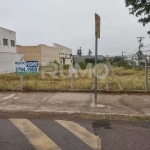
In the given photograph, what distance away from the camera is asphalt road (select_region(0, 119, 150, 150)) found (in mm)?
3248

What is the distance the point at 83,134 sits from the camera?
148 inches

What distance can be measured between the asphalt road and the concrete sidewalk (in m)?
0.84

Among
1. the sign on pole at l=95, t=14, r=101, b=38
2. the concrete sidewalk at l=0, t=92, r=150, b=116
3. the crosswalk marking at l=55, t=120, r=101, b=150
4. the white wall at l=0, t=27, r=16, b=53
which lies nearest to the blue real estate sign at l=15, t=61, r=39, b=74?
the concrete sidewalk at l=0, t=92, r=150, b=116

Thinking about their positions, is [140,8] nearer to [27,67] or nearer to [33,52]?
[27,67]

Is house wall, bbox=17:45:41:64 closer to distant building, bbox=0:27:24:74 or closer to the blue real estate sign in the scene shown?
distant building, bbox=0:27:24:74

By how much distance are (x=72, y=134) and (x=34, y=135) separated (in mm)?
763

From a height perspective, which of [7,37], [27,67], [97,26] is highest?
[7,37]

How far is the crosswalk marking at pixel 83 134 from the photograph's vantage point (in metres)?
3.33

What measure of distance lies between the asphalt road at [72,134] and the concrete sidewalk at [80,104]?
32.9 inches

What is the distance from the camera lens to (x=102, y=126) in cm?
424

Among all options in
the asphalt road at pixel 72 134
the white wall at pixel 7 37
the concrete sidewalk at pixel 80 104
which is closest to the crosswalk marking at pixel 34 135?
the asphalt road at pixel 72 134

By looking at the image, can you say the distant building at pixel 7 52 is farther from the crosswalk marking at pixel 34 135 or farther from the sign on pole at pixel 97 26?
the crosswalk marking at pixel 34 135

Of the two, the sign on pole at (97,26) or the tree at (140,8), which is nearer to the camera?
the sign on pole at (97,26)

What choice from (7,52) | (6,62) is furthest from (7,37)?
(6,62)
